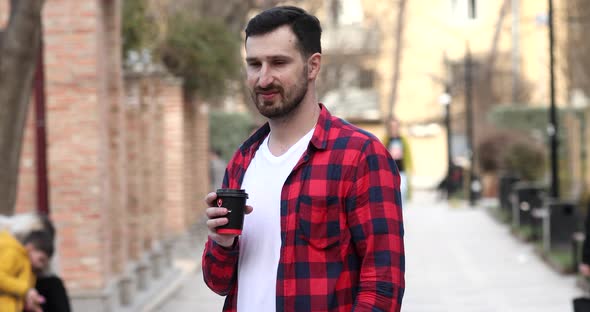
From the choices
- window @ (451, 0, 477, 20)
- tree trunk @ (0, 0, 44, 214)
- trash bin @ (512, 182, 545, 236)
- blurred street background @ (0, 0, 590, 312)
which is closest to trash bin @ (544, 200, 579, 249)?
blurred street background @ (0, 0, 590, 312)

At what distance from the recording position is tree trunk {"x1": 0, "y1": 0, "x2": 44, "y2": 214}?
851cm

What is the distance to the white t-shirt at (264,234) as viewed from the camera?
11.0 ft

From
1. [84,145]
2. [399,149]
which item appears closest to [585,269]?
[84,145]

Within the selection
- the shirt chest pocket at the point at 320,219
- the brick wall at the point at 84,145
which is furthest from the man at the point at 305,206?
the brick wall at the point at 84,145

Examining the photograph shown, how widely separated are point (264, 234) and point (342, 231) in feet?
0.79

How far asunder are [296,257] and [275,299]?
Result: 5.8 inches

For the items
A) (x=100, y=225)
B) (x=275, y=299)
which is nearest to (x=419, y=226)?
(x=100, y=225)

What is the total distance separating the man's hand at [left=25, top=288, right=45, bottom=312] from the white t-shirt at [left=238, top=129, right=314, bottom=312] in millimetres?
3099

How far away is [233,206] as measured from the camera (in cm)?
324

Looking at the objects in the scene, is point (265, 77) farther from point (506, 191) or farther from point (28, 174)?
point (506, 191)

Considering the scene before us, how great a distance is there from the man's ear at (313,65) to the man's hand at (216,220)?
0.42m

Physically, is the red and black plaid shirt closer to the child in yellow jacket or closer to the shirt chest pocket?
the shirt chest pocket

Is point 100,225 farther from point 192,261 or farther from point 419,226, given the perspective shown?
point 419,226

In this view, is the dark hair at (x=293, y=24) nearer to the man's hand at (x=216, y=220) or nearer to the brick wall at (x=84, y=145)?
the man's hand at (x=216, y=220)
